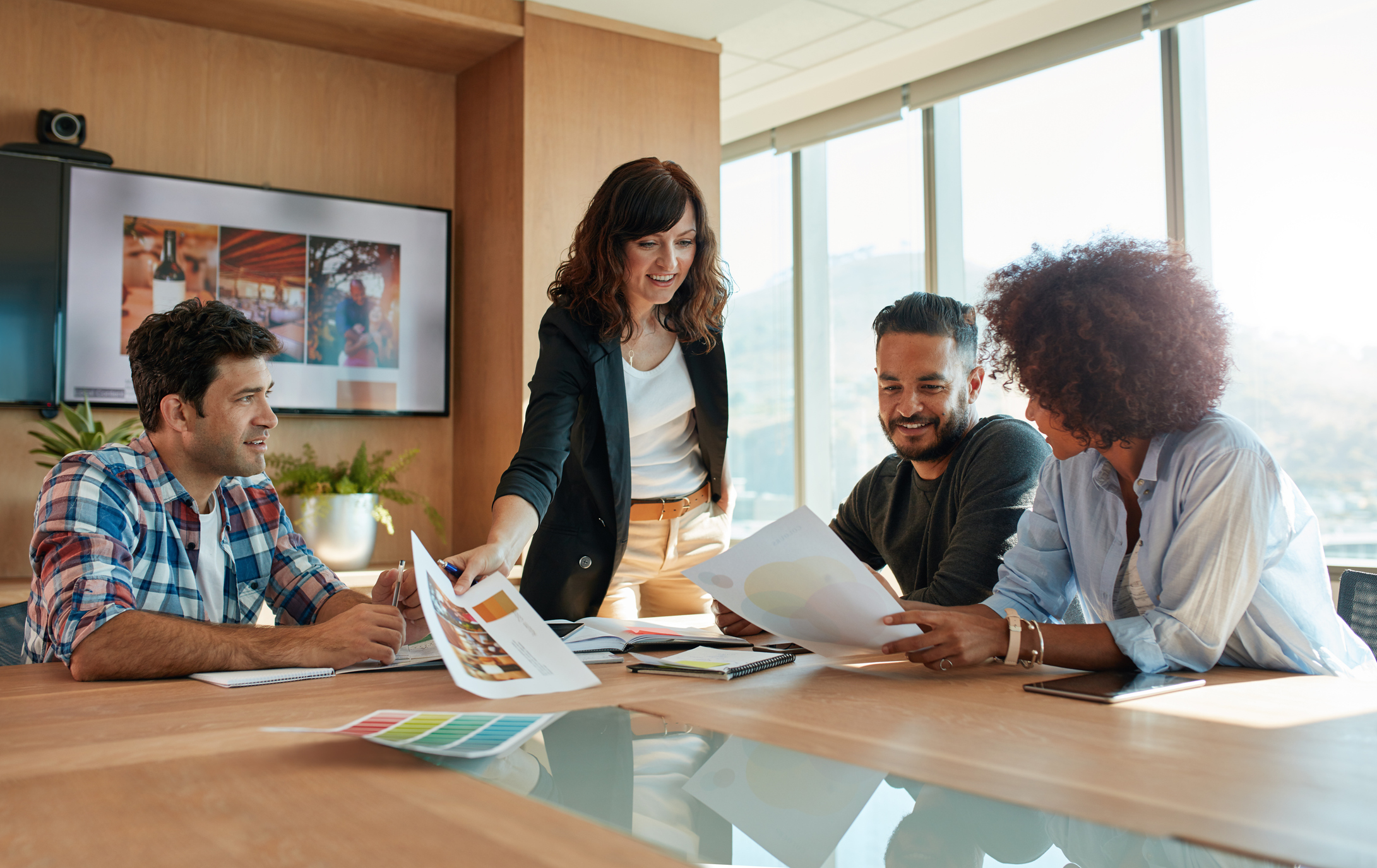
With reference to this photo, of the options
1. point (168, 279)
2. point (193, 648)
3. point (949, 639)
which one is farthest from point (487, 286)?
point (949, 639)

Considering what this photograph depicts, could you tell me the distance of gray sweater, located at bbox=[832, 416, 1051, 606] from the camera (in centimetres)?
175

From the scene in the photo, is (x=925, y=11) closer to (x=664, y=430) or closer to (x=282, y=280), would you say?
(x=664, y=430)

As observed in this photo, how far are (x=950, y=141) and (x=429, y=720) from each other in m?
4.31

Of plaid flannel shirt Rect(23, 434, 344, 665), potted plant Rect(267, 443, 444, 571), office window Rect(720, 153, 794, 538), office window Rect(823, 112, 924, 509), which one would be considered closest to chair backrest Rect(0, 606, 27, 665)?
plaid flannel shirt Rect(23, 434, 344, 665)

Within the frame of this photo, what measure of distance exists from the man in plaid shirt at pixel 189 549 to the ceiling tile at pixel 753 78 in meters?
3.25

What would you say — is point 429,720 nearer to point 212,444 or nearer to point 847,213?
point 212,444

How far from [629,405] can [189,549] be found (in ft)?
2.89

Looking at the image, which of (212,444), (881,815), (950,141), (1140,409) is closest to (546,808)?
(881,815)

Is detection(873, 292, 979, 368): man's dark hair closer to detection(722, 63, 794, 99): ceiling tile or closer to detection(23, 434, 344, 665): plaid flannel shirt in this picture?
detection(23, 434, 344, 665): plaid flannel shirt

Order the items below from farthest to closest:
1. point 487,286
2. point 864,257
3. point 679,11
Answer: point 864,257 < point 487,286 < point 679,11

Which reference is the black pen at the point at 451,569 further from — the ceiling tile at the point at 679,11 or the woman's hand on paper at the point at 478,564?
the ceiling tile at the point at 679,11

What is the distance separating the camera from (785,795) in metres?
0.77

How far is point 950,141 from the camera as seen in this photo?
4633 mm

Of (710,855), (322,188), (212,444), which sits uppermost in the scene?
(322,188)
